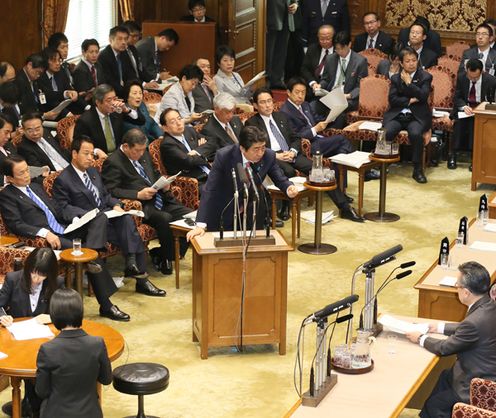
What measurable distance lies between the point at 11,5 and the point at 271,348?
18.9ft

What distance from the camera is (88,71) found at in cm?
1248

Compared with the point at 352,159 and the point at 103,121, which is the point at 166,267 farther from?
the point at 352,159

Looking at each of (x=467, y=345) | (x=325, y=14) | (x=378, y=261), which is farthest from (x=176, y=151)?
(x=325, y=14)

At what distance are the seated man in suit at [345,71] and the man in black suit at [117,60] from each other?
2159 millimetres

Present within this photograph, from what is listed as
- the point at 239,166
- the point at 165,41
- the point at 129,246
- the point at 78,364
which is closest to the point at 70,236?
the point at 129,246

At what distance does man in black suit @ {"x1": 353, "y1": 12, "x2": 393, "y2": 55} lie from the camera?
15070mm

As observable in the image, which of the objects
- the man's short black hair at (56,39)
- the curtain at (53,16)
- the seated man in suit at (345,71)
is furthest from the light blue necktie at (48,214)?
the seated man in suit at (345,71)

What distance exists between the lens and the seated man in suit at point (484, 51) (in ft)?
45.2

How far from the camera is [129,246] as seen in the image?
9.12 metres

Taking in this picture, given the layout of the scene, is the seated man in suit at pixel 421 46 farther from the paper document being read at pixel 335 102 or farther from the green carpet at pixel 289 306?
the paper document being read at pixel 335 102

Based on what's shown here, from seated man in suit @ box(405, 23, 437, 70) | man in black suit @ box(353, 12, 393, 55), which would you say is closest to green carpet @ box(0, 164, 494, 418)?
seated man in suit @ box(405, 23, 437, 70)

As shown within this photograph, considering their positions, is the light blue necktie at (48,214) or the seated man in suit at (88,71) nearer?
the light blue necktie at (48,214)

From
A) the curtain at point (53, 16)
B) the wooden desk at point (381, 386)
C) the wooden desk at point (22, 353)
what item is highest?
the curtain at point (53, 16)

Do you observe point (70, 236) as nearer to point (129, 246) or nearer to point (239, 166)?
point (129, 246)
